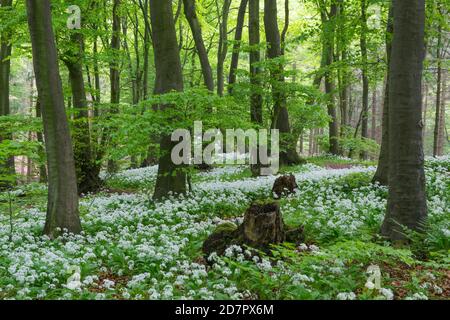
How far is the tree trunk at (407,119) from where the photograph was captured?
280 inches

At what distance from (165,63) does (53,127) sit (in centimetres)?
465

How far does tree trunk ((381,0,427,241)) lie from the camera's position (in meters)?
7.10

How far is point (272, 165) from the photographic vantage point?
18.5 meters

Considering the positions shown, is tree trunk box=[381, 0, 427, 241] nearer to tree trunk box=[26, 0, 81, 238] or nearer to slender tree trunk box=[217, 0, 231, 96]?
tree trunk box=[26, 0, 81, 238]

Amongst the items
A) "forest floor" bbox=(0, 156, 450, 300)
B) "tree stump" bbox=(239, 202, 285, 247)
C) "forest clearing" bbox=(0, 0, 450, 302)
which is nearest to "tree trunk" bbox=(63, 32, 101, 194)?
"forest clearing" bbox=(0, 0, 450, 302)

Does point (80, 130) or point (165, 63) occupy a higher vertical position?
point (165, 63)

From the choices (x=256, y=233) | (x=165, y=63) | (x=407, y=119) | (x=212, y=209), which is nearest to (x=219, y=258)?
(x=256, y=233)

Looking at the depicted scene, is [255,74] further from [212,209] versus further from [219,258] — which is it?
[219,258]

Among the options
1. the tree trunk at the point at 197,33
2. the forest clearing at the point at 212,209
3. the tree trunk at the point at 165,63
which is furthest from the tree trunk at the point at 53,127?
the tree trunk at the point at 197,33

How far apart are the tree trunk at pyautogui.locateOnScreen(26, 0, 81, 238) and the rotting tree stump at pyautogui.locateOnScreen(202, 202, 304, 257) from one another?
10.9ft

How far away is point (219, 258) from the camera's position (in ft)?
20.8
